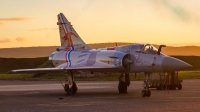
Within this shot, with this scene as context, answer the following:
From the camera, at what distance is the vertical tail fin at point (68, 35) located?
106 ft

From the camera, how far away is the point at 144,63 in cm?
2509

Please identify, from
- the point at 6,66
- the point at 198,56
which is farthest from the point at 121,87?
the point at 198,56

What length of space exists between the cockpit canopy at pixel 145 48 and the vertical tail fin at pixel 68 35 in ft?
21.4

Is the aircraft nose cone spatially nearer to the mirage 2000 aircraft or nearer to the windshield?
the mirage 2000 aircraft

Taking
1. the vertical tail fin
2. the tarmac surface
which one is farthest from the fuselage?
the vertical tail fin

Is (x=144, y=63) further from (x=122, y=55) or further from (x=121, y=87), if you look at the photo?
(x=121, y=87)

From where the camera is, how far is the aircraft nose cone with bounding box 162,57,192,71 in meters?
23.5

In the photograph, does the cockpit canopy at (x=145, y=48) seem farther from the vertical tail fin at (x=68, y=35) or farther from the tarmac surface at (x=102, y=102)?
the vertical tail fin at (x=68, y=35)

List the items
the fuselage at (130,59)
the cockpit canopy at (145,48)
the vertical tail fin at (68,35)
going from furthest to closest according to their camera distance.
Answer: the vertical tail fin at (68,35) < the cockpit canopy at (145,48) < the fuselage at (130,59)

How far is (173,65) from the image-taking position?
930 inches

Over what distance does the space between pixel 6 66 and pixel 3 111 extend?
7684 cm

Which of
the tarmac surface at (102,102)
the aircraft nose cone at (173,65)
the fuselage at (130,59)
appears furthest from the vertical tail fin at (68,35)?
the aircraft nose cone at (173,65)

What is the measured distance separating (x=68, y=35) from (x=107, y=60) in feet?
22.1

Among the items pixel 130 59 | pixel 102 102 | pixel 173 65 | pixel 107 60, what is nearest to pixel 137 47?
pixel 130 59
